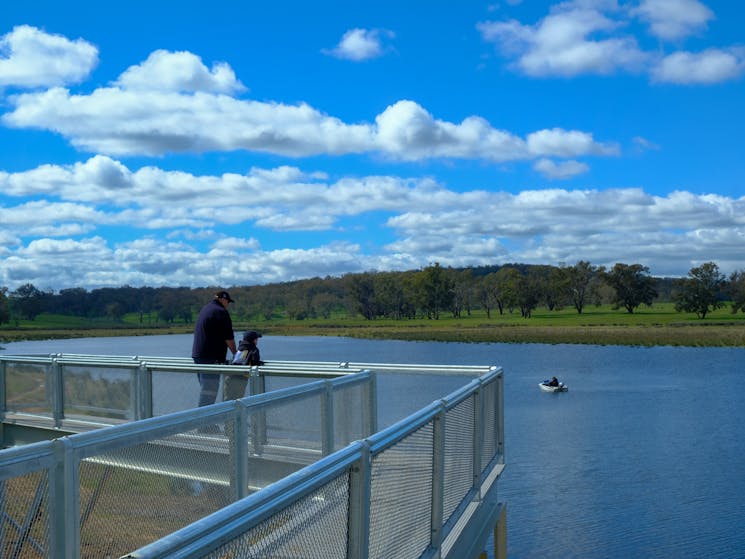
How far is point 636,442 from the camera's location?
23.9 metres

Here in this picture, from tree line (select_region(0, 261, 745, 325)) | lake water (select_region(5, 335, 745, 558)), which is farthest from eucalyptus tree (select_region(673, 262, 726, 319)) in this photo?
lake water (select_region(5, 335, 745, 558))

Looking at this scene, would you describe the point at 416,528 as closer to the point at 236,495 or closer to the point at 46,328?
the point at 236,495

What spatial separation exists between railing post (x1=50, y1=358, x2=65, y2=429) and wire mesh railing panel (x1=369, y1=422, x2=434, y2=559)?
273 inches

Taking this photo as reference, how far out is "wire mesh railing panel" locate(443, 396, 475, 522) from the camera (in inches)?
215

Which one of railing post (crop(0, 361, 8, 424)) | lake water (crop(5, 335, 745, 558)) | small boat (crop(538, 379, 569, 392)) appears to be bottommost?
lake water (crop(5, 335, 745, 558))

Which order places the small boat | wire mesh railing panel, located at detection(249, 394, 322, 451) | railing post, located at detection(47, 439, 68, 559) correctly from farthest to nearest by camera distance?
the small boat → wire mesh railing panel, located at detection(249, 394, 322, 451) → railing post, located at detection(47, 439, 68, 559)

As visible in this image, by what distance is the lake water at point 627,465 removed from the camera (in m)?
15.0

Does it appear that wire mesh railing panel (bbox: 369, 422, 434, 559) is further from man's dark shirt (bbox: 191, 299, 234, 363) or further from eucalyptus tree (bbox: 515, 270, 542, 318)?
eucalyptus tree (bbox: 515, 270, 542, 318)

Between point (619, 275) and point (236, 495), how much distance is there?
133157mm

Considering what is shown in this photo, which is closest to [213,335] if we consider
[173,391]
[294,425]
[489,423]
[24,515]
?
[173,391]

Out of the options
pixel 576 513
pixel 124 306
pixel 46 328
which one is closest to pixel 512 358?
pixel 576 513

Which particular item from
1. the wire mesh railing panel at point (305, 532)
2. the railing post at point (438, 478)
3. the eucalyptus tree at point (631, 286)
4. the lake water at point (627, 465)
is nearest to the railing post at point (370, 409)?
the railing post at point (438, 478)

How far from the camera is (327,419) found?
670 cm

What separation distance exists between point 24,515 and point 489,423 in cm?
483
